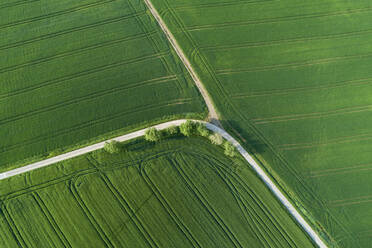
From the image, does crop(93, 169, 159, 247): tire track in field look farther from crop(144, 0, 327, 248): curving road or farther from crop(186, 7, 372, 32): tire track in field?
crop(186, 7, 372, 32): tire track in field

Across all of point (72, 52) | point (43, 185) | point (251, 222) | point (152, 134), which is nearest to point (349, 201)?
point (251, 222)

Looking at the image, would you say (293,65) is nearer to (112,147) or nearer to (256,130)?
(256,130)

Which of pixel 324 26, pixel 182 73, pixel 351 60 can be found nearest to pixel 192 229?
pixel 182 73

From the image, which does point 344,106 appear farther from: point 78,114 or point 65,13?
point 65,13

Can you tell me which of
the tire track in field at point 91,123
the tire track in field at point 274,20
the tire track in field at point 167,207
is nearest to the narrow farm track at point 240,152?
the tire track in field at point 91,123

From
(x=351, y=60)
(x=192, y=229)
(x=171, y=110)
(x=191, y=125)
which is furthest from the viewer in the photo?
(x=351, y=60)
